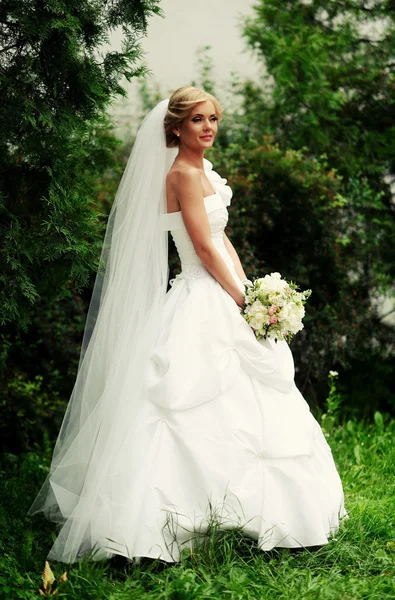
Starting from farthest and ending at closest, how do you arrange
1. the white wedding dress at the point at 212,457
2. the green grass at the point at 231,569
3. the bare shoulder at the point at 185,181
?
the bare shoulder at the point at 185,181
the white wedding dress at the point at 212,457
the green grass at the point at 231,569

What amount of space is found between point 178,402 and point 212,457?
319 mm

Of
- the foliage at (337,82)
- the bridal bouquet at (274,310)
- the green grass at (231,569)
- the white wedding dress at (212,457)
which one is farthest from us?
the foliage at (337,82)

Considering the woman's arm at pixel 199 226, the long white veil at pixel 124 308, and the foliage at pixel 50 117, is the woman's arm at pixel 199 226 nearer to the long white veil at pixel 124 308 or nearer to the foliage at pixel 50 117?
the long white veil at pixel 124 308

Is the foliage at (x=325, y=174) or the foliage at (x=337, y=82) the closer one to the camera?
the foliage at (x=325, y=174)

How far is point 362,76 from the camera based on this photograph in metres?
7.28

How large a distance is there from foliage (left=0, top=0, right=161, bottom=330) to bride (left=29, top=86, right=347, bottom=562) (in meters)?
0.29

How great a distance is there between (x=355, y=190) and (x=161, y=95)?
248cm

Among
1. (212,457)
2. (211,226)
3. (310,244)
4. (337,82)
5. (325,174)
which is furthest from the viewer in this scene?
(337,82)

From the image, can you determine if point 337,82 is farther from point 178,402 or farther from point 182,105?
point 178,402

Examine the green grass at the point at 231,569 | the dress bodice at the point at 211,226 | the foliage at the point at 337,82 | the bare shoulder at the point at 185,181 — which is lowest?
the green grass at the point at 231,569

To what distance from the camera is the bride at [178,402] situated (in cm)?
333

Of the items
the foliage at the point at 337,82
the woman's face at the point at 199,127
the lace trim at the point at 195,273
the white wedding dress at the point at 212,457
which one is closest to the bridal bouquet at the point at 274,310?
the white wedding dress at the point at 212,457

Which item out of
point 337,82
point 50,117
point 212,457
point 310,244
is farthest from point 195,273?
point 337,82

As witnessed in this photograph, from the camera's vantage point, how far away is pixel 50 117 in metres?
3.69
